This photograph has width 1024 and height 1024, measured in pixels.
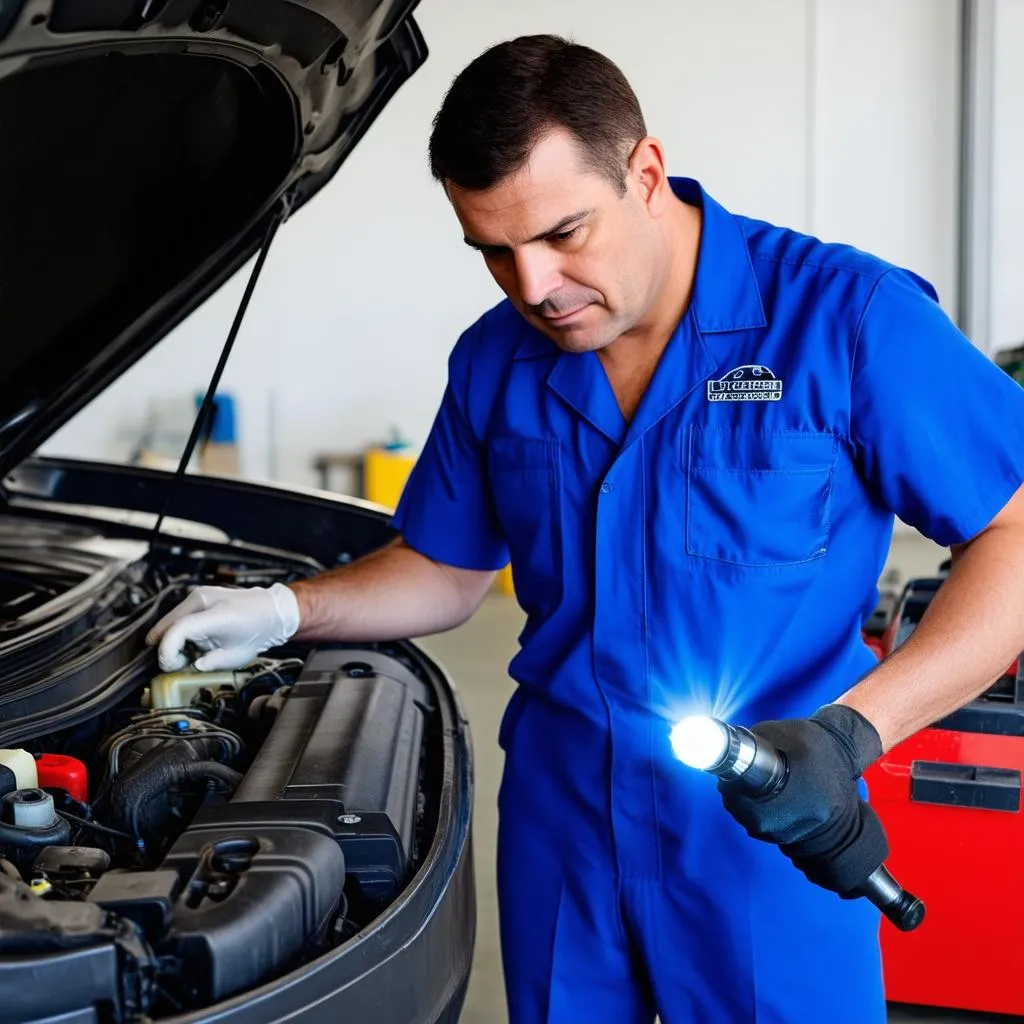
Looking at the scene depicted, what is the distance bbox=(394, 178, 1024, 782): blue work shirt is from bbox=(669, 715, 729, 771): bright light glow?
0.33 m

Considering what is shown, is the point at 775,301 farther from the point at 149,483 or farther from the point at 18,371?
the point at 149,483

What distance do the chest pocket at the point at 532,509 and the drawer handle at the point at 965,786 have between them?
100cm

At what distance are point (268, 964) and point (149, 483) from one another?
65.8 inches

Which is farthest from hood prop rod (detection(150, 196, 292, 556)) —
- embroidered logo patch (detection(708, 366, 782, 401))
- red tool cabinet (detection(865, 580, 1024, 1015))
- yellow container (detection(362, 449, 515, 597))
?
yellow container (detection(362, 449, 515, 597))

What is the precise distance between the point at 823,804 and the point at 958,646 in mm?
276

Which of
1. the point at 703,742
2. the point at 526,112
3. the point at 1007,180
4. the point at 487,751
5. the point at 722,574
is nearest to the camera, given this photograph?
the point at 703,742

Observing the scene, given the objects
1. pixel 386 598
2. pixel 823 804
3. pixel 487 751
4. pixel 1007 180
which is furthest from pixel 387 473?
pixel 823 804

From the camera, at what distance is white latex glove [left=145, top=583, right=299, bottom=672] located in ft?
5.41

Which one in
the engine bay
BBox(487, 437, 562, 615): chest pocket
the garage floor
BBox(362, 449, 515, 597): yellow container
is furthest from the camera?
BBox(362, 449, 515, 597): yellow container

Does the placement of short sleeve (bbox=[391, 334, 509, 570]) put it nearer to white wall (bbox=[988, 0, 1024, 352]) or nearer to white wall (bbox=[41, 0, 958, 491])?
white wall (bbox=[41, 0, 958, 491])

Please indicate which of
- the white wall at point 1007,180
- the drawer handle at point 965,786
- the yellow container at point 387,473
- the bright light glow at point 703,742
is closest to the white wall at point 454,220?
the white wall at point 1007,180

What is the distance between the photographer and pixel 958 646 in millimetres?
1326

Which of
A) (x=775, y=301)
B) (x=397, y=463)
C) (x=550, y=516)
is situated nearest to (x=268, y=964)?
(x=550, y=516)

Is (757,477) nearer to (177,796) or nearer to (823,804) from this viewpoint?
(823,804)
